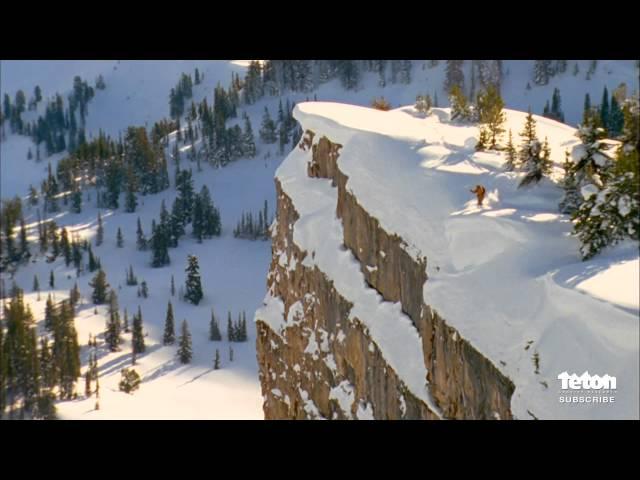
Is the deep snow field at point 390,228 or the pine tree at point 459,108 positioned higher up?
the pine tree at point 459,108

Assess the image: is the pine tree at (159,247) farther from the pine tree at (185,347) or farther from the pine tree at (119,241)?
the pine tree at (185,347)

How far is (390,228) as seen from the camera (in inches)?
851

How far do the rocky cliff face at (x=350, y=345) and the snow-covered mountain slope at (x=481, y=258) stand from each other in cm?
47

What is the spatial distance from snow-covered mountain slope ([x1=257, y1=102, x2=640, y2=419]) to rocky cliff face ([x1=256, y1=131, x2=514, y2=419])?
472mm

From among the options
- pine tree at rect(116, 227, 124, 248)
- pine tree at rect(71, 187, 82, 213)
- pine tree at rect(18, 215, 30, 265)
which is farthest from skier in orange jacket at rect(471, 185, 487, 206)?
pine tree at rect(71, 187, 82, 213)

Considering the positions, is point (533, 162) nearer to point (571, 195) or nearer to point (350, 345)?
point (571, 195)

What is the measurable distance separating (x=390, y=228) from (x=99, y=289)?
71.5 m

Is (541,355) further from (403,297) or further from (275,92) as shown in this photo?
(275,92)

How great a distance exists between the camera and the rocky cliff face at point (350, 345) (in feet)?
56.2

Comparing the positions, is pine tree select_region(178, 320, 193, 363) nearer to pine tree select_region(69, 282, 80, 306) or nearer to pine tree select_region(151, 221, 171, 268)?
pine tree select_region(69, 282, 80, 306)

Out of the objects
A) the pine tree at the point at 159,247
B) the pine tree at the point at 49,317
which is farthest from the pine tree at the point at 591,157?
the pine tree at the point at 159,247

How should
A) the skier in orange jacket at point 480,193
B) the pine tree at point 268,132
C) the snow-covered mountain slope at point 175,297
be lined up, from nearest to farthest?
1. the skier in orange jacket at point 480,193
2. the snow-covered mountain slope at point 175,297
3. the pine tree at point 268,132

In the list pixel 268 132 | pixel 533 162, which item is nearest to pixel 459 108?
pixel 533 162
